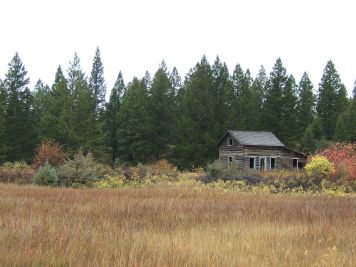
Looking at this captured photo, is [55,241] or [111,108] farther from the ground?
[111,108]

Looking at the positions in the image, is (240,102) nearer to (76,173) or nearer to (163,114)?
(163,114)

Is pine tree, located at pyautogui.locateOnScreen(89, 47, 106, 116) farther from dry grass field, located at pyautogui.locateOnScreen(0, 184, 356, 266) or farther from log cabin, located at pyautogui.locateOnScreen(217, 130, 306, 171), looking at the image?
dry grass field, located at pyautogui.locateOnScreen(0, 184, 356, 266)

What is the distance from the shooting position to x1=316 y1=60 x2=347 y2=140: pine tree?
67.3 meters

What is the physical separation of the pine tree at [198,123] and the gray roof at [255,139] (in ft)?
21.9

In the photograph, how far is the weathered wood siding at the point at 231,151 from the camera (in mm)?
50375

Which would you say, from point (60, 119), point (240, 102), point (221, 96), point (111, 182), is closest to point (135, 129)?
point (60, 119)

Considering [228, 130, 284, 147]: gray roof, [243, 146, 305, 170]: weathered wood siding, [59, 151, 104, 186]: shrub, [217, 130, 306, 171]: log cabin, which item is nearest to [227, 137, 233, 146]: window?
[217, 130, 306, 171]: log cabin

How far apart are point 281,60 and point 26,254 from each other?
6455 cm

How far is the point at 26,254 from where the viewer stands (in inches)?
194

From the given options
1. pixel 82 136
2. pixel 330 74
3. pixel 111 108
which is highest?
pixel 330 74

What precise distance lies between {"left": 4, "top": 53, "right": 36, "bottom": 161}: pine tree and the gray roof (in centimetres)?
2328

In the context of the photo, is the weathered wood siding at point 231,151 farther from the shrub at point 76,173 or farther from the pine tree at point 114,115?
the shrub at point 76,173

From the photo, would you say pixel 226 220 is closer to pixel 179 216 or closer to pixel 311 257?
pixel 179 216

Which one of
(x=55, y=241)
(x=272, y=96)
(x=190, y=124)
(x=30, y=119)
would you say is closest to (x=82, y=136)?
(x=30, y=119)
